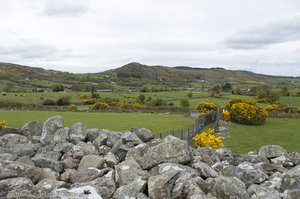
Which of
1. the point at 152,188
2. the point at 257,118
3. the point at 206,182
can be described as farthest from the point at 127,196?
the point at 257,118

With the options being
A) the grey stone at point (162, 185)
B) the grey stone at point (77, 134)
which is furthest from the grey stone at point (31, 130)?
the grey stone at point (162, 185)

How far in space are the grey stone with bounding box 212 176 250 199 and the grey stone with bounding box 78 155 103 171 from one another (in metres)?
3.42

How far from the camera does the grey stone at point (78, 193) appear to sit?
6577 millimetres

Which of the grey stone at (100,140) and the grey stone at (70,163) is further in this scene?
the grey stone at (100,140)

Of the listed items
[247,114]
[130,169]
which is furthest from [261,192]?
[247,114]

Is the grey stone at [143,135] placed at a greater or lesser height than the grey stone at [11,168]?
greater

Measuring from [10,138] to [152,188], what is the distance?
21.0 feet

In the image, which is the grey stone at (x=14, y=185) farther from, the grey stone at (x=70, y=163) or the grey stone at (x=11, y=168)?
the grey stone at (x=70, y=163)

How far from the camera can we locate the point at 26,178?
7590 millimetres

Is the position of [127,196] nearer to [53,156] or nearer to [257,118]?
[53,156]

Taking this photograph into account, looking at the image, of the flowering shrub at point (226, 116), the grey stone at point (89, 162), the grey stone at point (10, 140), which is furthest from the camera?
the flowering shrub at point (226, 116)

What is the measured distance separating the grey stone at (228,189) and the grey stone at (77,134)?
18.5 feet

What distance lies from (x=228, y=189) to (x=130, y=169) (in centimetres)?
254

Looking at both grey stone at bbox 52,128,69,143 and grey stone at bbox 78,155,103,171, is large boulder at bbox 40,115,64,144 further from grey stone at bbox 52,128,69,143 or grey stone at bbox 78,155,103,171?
grey stone at bbox 78,155,103,171
